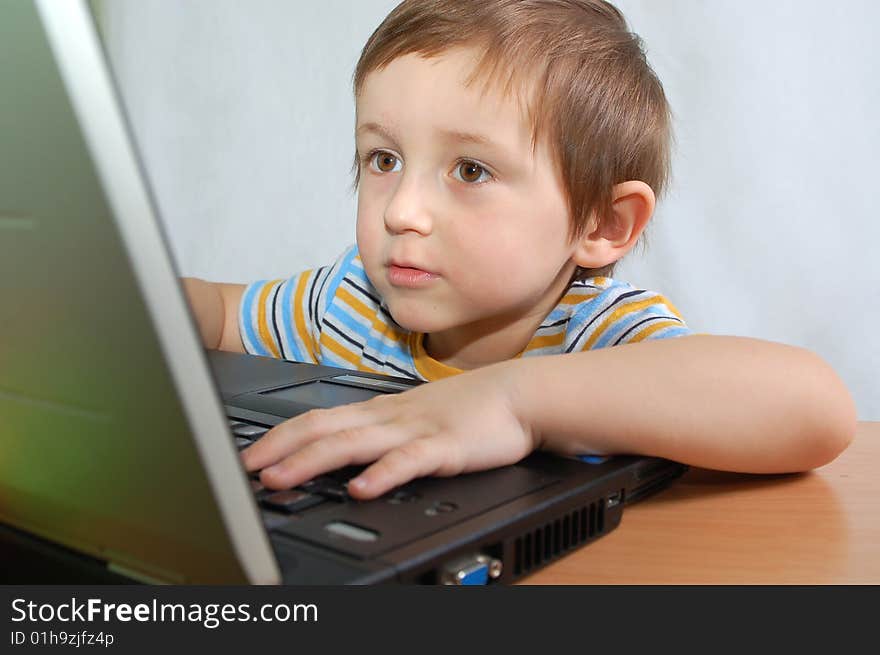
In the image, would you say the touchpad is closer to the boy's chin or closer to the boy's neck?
the boy's chin

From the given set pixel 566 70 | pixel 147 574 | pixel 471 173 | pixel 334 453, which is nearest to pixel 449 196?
pixel 471 173

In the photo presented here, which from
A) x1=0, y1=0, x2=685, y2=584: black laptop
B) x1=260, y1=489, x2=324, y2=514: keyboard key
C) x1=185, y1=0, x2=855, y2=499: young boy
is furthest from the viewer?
x1=185, y1=0, x2=855, y2=499: young boy

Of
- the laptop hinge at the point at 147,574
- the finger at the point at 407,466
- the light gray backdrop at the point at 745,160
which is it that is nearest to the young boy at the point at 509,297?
the finger at the point at 407,466

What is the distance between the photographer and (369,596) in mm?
356

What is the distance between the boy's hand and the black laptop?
4 cm

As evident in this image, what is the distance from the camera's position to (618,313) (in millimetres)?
899

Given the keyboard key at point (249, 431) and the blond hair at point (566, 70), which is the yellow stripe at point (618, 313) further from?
the keyboard key at point (249, 431)

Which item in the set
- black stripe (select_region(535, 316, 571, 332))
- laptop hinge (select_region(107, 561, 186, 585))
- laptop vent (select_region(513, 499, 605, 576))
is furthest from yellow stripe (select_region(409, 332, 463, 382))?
laptop hinge (select_region(107, 561, 186, 585))

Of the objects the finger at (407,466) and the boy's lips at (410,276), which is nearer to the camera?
the finger at (407,466)

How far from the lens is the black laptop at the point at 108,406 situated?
259 mm

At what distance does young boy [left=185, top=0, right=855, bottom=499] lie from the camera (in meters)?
0.57

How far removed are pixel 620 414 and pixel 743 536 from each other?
104mm

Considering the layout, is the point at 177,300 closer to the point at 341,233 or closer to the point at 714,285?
the point at 714,285

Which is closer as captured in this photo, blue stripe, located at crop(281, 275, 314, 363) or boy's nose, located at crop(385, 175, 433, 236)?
boy's nose, located at crop(385, 175, 433, 236)
